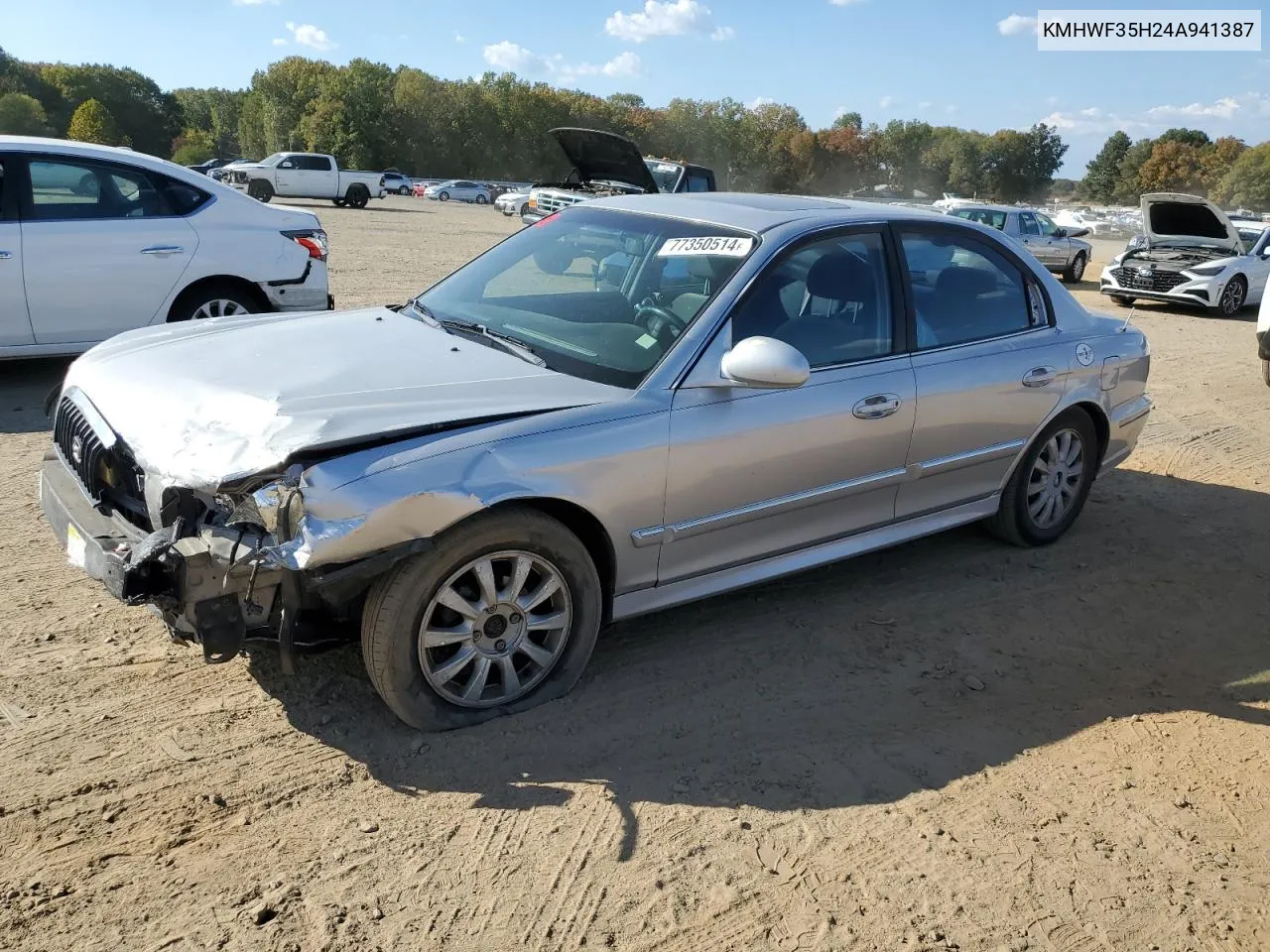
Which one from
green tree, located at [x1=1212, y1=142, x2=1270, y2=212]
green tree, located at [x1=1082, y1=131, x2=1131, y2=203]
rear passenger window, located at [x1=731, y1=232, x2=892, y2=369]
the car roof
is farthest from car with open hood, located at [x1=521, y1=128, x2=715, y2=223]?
green tree, located at [x1=1082, y1=131, x2=1131, y2=203]

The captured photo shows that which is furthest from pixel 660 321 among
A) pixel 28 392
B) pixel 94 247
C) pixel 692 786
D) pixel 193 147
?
pixel 193 147

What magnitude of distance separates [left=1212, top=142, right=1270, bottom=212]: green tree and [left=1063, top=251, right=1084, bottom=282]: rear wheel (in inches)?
2254

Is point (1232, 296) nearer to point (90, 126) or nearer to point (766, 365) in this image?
point (766, 365)

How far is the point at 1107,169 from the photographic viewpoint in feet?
279

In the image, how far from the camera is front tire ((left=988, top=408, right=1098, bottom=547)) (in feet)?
17.1

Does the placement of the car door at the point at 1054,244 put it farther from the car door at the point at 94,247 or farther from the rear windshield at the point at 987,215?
the car door at the point at 94,247

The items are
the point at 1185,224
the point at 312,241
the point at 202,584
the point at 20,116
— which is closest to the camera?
the point at 202,584

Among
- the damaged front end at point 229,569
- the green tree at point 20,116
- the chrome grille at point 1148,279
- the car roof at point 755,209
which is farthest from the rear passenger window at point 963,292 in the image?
the green tree at point 20,116

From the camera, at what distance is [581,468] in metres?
3.40

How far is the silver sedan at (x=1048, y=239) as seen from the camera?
20.0 metres

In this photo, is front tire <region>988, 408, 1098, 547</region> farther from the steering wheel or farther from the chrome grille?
the chrome grille

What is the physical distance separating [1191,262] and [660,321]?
50.0 feet

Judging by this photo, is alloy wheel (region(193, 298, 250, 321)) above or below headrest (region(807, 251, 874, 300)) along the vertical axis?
Answer: below

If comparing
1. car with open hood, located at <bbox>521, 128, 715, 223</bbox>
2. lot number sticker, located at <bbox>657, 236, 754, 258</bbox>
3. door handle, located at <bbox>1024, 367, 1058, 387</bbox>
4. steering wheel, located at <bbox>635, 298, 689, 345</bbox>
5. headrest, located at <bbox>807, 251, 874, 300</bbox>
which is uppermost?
car with open hood, located at <bbox>521, 128, 715, 223</bbox>
